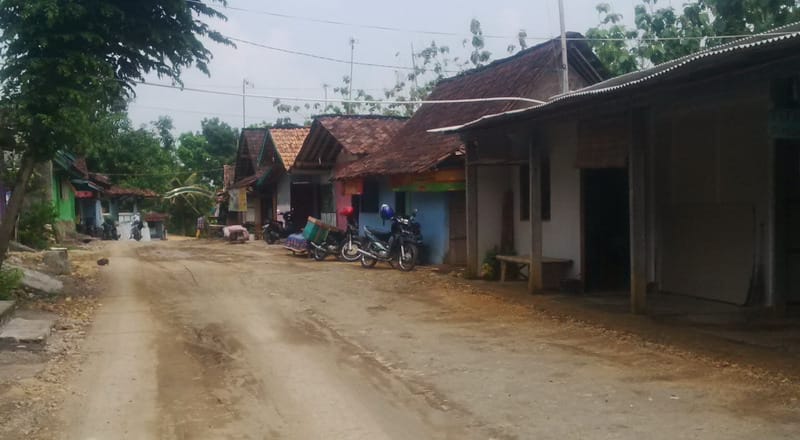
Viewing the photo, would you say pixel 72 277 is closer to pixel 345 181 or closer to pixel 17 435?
pixel 345 181

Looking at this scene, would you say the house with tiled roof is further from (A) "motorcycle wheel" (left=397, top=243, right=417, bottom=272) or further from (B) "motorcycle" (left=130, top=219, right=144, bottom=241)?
(A) "motorcycle wheel" (left=397, top=243, right=417, bottom=272)

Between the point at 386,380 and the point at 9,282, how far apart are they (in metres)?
7.30

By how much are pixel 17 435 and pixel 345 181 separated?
53.3ft

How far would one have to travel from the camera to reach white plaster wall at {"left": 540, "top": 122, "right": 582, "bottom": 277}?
45.1ft

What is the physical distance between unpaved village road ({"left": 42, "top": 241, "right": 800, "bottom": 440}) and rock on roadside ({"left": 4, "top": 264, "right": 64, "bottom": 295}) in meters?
1.23

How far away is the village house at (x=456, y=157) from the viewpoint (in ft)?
55.3

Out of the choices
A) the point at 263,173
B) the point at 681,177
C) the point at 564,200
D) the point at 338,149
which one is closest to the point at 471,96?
the point at 338,149

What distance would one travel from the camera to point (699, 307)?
1091 cm

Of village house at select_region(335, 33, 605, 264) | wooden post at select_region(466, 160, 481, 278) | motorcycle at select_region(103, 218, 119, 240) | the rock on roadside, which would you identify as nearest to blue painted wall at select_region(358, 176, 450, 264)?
village house at select_region(335, 33, 605, 264)

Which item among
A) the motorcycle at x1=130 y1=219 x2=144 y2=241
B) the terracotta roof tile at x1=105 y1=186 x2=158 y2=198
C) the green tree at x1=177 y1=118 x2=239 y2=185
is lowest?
the motorcycle at x1=130 y1=219 x2=144 y2=241

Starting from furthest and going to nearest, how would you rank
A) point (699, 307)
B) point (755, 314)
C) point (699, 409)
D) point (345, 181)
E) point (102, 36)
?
point (345, 181) → point (102, 36) → point (699, 307) → point (755, 314) → point (699, 409)

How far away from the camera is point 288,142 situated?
30562mm

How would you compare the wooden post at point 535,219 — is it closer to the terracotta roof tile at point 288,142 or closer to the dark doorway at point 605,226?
the dark doorway at point 605,226

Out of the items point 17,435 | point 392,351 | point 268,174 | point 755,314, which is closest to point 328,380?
point 392,351
